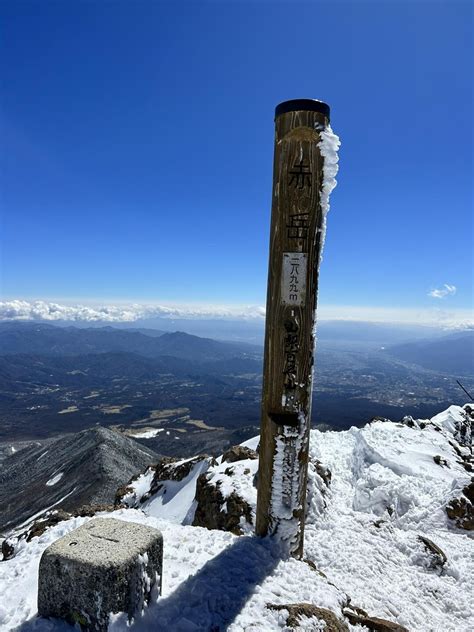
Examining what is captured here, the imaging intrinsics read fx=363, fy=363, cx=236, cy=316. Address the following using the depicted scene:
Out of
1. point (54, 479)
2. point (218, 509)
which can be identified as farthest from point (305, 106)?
point (54, 479)

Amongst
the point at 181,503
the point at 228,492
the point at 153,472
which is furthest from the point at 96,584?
the point at 153,472

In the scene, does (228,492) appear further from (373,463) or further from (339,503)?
(373,463)

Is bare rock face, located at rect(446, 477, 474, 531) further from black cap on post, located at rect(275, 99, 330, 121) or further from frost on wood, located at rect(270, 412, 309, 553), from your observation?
black cap on post, located at rect(275, 99, 330, 121)

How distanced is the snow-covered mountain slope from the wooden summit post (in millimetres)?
942

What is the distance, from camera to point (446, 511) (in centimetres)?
1055

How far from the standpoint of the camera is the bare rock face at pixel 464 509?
10250mm

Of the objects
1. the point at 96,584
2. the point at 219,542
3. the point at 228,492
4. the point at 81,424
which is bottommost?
the point at 81,424

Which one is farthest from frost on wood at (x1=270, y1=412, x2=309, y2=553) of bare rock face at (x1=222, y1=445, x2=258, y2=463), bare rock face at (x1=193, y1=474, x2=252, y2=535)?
bare rock face at (x1=222, y1=445, x2=258, y2=463)

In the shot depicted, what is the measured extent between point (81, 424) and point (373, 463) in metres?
191

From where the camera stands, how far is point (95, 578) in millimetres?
3902

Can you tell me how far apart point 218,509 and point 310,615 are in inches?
199

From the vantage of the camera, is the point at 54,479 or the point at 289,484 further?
the point at 54,479

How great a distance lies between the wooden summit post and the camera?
18.6 ft

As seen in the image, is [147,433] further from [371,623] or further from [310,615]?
[310,615]
